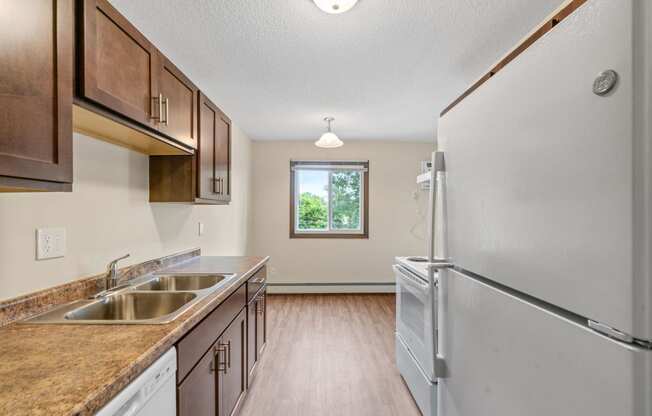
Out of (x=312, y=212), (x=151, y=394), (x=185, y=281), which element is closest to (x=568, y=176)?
(x=151, y=394)

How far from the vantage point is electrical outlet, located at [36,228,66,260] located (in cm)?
132

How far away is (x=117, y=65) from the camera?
1.29m

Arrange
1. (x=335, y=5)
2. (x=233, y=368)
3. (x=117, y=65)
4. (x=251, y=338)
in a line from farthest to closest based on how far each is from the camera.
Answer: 1. (x=251, y=338)
2. (x=233, y=368)
3. (x=335, y=5)
4. (x=117, y=65)

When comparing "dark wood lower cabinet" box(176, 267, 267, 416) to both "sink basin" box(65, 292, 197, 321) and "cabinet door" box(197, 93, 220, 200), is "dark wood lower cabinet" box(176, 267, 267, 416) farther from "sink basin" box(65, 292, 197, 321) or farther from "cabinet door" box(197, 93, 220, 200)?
"cabinet door" box(197, 93, 220, 200)

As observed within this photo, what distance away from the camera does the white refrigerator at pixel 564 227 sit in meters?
0.56

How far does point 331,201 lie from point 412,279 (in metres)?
3.09

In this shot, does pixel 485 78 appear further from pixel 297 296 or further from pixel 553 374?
pixel 297 296

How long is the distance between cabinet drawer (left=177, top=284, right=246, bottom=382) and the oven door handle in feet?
3.48

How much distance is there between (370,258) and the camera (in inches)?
195

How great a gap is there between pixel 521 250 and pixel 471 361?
49 cm

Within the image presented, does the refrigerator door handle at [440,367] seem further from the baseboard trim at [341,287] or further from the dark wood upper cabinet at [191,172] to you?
the baseboard trim at [341,287]

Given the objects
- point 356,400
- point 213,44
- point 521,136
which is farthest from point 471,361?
point 213,44

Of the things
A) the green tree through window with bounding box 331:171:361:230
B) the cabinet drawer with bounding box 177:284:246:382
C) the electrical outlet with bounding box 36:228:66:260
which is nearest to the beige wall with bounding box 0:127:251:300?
the electrical outlet with bounding box 36:228:66:260

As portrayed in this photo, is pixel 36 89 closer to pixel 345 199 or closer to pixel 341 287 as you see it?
pixel 345 199
